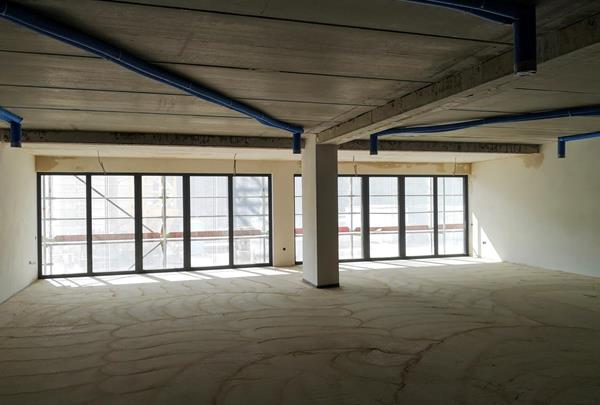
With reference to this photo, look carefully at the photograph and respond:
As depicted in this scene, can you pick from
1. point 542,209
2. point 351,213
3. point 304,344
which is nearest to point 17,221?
point 304,344

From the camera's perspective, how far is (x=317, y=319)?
17.6 feet

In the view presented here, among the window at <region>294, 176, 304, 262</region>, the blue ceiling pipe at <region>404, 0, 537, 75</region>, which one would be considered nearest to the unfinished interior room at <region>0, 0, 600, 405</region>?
the blue ceiling pipe at <region>404, 0, 537, 75</region>

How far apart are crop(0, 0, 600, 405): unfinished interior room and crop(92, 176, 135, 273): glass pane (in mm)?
31

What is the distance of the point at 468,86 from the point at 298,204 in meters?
7.00

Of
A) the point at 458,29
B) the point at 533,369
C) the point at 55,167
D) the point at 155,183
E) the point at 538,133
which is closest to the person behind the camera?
the point at 458,29

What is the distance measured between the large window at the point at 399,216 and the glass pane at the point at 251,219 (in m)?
0.77

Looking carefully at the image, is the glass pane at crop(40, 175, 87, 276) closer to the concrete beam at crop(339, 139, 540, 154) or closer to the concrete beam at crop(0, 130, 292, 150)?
the concrete beam at crop(0, 130, 292, 150)

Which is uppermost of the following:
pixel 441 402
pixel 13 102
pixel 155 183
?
pixel 13 102

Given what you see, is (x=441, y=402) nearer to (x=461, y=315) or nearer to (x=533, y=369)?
(x=533, y=369)

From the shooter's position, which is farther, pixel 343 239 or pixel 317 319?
pixel 343 239

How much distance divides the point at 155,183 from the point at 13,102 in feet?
16.0

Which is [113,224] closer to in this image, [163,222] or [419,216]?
[163,222]

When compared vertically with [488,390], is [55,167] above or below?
above

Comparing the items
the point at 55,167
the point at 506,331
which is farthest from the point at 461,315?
the point at 55,167
